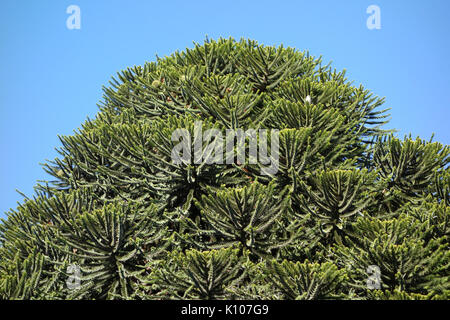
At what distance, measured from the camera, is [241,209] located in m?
5.93

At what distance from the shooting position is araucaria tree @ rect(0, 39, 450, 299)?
220 inches

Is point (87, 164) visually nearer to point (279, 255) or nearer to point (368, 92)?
point (279, 255)

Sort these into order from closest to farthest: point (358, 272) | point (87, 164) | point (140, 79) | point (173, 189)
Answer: point (358, 272) → point (173, 189) → point (87, 164) → point (140, 79)

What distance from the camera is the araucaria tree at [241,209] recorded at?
559 centimetres

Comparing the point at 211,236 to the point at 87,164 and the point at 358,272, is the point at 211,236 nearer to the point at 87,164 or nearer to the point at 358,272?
the point at 358,272

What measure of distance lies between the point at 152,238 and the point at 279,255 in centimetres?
170

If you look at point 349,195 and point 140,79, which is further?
point 140,79

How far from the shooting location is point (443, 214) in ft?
19.9
